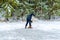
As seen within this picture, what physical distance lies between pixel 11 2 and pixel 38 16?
14102 mm

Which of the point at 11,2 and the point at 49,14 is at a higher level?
the point at 11,2

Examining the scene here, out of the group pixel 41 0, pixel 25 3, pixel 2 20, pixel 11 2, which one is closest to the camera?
pixel 11 2

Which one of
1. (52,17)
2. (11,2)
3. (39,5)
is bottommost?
(52,17)

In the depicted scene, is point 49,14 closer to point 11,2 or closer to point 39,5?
point 39,5

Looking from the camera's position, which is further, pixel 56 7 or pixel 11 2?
pixel 56 7

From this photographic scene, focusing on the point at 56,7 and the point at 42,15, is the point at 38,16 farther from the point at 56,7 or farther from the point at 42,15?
the point at 56,7

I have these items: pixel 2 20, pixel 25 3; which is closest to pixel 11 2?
pixel 2 20

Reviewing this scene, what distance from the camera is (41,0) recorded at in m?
19.3

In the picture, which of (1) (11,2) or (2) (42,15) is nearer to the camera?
(1) (11,2)

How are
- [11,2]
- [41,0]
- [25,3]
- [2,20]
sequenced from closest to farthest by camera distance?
[11,2], [2,20], [25,3], [41,0]

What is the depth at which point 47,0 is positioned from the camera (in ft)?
63.6

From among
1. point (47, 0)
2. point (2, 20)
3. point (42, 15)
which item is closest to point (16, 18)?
point (2, 20)

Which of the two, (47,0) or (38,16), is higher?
(47,0)

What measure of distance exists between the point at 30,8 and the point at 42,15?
58.6 inches
